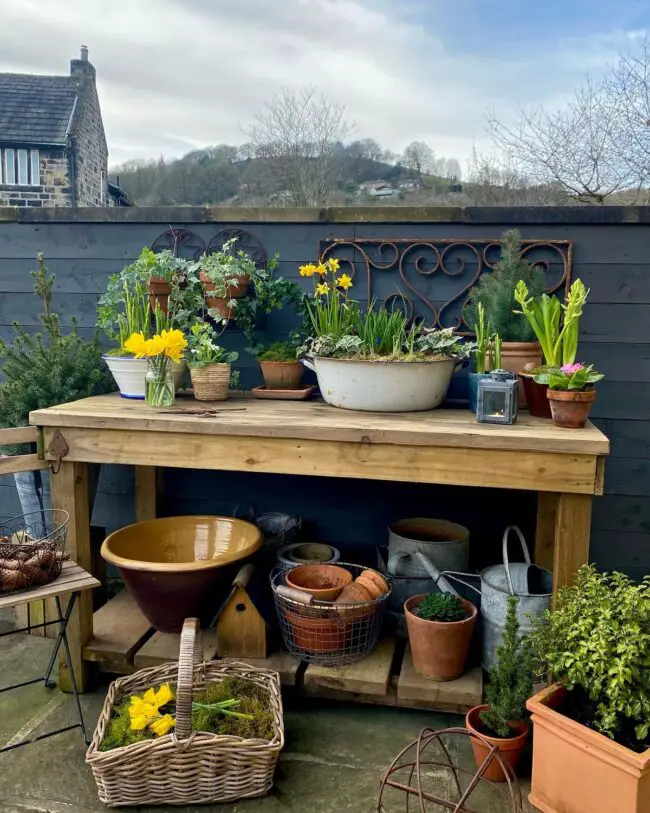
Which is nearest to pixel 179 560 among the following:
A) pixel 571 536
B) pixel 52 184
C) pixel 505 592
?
pixel 505 592

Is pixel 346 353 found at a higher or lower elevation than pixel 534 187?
lower

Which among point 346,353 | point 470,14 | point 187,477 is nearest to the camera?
point 346,353

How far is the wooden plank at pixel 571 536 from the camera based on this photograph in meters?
1.94

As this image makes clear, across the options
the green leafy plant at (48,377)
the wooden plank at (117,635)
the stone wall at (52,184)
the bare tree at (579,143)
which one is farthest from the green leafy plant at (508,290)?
the stone wall at (52,184)

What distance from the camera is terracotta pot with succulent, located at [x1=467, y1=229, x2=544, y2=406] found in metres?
2.44

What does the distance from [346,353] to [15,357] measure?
4.72ft

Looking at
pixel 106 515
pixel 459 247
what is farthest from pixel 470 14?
pixel 106 515

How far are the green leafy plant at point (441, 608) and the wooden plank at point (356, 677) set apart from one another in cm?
22

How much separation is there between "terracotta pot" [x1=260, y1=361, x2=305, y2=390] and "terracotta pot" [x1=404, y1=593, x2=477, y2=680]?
1015 mm

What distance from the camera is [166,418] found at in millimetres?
2182

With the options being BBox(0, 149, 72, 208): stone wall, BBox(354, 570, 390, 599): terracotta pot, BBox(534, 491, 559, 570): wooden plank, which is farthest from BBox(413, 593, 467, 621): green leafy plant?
BBox(0, 149, 72, 208): stone wall

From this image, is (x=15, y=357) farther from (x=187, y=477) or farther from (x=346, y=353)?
(x=346, y=353)

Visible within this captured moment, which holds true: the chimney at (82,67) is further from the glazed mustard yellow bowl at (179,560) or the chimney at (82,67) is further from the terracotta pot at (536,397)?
the terracotta pot at (536,397)

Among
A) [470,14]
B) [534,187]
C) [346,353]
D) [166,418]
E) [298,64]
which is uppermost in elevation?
[298,64]
